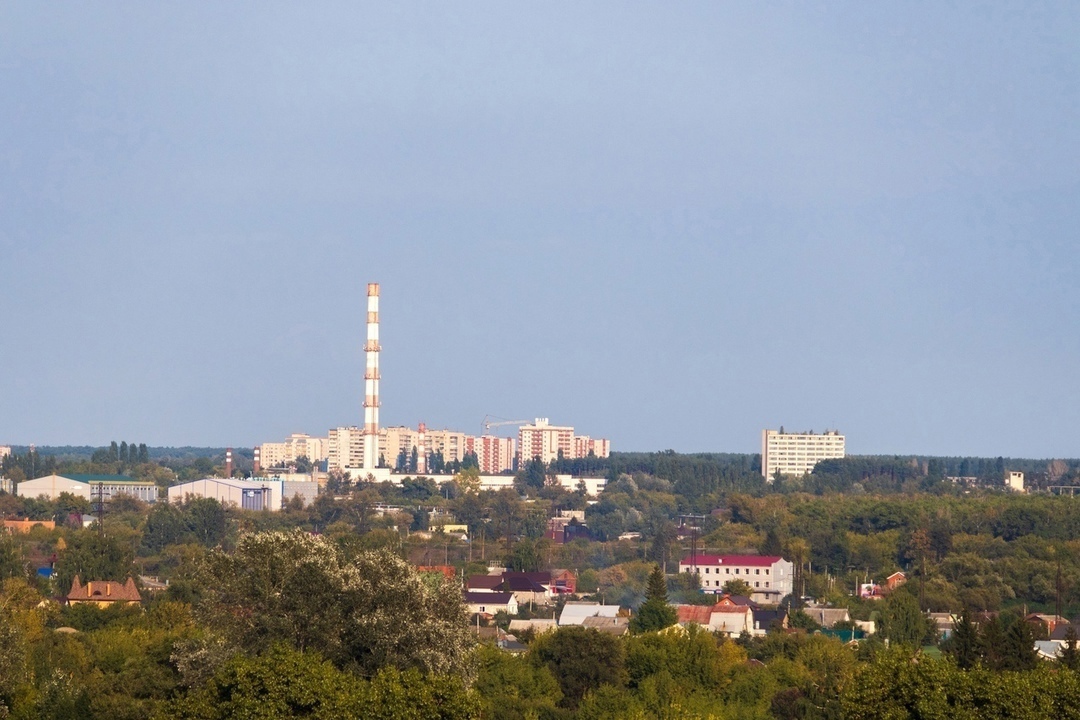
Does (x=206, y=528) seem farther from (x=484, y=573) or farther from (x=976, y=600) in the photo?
(x=976, y=600)

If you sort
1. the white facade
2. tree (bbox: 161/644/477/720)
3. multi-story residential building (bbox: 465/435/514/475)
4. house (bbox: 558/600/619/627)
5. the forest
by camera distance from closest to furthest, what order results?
tree (bbox: 161/644/477/720)
the forest
house (bbox: 558/600/619/627)
the white facade
multi-story residential building (bbox: 465/435/514/475)

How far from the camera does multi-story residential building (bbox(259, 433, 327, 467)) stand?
179 m

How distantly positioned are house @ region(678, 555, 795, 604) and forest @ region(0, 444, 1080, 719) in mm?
1003

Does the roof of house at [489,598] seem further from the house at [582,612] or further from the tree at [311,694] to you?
the tree at [311,694]

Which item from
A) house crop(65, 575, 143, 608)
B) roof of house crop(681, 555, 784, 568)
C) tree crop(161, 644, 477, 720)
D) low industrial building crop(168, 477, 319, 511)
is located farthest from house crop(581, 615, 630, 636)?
low industrial building crop(168, 477, 319, 511)

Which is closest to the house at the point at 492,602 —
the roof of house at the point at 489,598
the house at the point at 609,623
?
the roof of house at the point at 489,598

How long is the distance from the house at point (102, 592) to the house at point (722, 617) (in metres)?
17.0

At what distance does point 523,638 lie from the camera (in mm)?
48500

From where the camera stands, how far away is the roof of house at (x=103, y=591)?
5712 cm

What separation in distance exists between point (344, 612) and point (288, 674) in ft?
8.14

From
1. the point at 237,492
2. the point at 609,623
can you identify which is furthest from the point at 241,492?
the point at 609,623

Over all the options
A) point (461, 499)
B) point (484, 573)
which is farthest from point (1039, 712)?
point (461, 499)

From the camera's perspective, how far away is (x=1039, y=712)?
22750mm

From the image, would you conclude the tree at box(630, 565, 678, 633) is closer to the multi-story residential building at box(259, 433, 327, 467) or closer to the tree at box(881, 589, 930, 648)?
the tree at box(881, 589, 930, 648)
